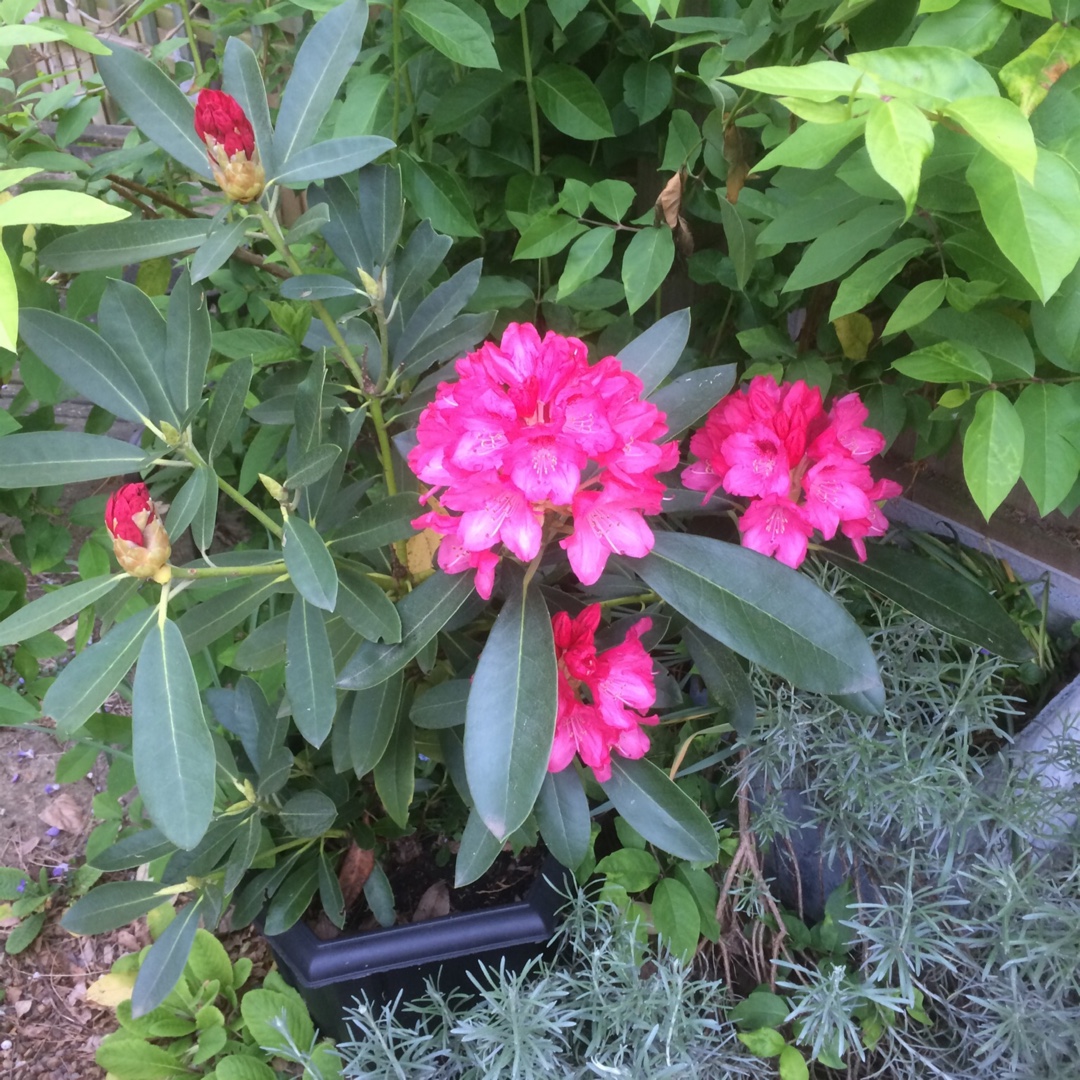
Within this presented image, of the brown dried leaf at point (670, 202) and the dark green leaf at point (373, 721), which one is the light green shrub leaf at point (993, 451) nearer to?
the brown dried leaf at point (670, 202)

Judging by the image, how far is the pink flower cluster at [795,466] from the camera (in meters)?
0.77

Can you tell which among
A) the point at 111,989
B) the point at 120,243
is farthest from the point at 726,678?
the point at 111,989

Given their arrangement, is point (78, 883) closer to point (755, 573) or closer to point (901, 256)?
point (755, 573)

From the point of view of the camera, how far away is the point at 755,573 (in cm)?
71

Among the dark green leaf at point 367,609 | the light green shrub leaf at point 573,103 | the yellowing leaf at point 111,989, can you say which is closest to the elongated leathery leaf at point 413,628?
the dark green leaf at point 367,609

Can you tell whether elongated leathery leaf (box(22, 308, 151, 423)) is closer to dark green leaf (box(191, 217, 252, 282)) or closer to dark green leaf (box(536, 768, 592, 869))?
dark green leaf (box(191, 217, 252, 282))

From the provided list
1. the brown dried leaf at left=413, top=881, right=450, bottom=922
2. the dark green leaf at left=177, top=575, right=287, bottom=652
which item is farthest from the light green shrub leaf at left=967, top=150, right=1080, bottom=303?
the brown dried leaf at left=413, top=881, right=450, bottom=922

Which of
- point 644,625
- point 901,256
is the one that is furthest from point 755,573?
point 901,256

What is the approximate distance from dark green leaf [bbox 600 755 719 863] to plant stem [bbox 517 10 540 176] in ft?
2.48

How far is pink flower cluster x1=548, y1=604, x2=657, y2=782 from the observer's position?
800mm

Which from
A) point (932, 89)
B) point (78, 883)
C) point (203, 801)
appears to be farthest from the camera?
point (78, 883)

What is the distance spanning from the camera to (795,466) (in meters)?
0.78

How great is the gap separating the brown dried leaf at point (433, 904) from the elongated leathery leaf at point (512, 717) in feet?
1.86

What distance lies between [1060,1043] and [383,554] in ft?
2.82
